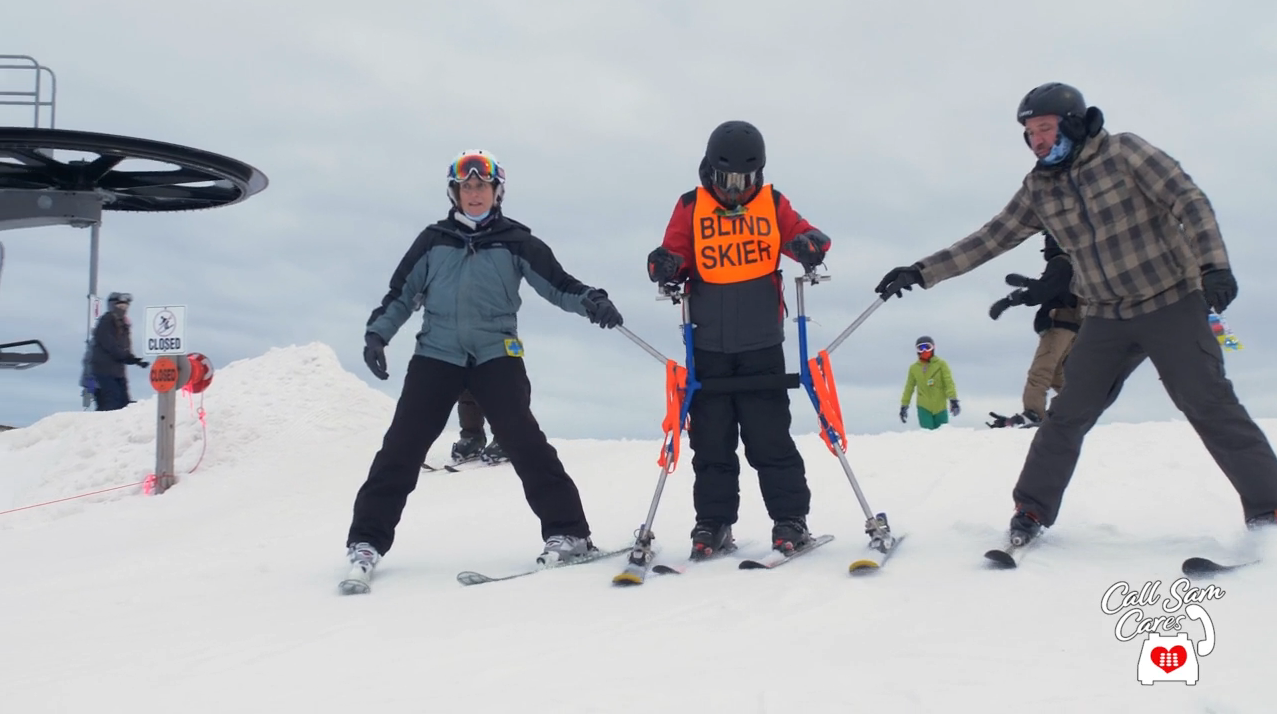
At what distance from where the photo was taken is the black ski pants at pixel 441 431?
4.82m

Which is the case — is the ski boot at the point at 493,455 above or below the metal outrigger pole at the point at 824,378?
below

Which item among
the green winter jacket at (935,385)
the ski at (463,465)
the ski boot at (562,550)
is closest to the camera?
the ski boot at (562,550)

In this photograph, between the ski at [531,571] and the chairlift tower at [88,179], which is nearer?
the ski at [531,571]

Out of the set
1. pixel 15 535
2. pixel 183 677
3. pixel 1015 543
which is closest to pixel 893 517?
pixel 1015 543

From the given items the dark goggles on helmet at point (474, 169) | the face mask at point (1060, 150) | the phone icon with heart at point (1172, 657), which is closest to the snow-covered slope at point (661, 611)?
the phone icon with heart at point (1172, 657)

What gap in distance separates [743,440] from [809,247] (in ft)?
3.13

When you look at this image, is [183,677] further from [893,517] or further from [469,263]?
[893,517]

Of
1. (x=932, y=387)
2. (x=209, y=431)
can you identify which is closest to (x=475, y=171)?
(x=209, y=431)

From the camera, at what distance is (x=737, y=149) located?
452cm

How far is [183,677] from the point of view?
295cm

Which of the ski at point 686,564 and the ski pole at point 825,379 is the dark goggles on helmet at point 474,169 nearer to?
the ski pole at point 825,379

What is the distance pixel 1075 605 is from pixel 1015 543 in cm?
98

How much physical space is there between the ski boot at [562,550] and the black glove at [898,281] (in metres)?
1.84

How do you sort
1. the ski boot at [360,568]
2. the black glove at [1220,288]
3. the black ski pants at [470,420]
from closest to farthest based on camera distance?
1. the black glove at [1220,288]
2. the ski boot at [360,568]
3. the black ski pants at [470,420]
